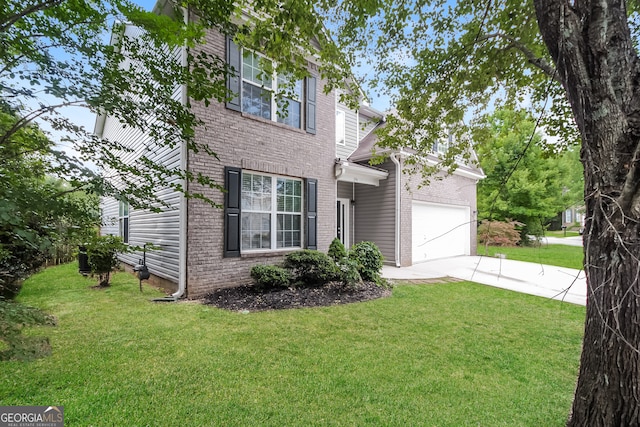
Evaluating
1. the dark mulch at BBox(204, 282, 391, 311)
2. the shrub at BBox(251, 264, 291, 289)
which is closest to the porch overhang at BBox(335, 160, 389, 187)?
the dark mulch at BBox(204, 282, 391, 311)

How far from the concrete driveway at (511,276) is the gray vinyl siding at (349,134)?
13.9ft

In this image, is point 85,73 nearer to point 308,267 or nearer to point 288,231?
point 308,267

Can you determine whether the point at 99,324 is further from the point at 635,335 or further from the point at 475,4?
the point at 475,4

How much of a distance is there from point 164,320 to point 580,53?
17.9 feet

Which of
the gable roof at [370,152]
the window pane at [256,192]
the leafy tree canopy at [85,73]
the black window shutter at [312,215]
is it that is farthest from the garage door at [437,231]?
the leafy tree canopy at [85,73]

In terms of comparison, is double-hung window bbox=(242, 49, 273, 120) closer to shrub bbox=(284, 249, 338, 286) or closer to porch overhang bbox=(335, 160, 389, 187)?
porch overhang bbox=(335, 160, 389, 187)

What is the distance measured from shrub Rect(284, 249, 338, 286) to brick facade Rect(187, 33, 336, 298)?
0.66 meters

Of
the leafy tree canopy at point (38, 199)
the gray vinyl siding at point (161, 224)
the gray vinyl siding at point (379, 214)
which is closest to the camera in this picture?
the leafy tree canopy at point (38, 199)

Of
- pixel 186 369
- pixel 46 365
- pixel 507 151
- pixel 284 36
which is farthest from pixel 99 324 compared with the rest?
pixel 507 151

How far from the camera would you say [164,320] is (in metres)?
4.48

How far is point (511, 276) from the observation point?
830 centimetres

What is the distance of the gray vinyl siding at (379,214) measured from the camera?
9.87 meters

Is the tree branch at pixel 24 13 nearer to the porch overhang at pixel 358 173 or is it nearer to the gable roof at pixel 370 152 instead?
the porch overhang at pixel 358 173

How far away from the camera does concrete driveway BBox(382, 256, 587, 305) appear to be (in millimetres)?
6773
